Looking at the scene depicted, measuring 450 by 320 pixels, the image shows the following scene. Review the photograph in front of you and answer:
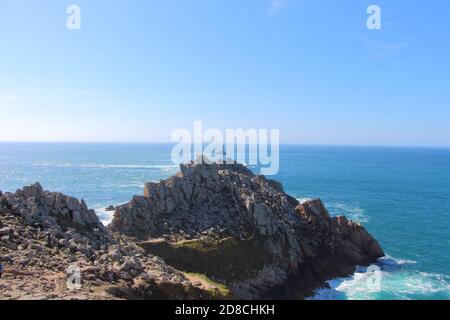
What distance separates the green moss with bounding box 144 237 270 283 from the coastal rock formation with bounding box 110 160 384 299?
0.12 metres

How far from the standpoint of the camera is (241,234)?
55.1 metres

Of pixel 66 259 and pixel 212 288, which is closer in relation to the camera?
pixel 66 259

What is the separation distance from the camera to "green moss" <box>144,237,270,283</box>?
4791 centimetres

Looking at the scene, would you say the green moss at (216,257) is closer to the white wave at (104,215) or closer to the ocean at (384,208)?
the ocean at (384,208)

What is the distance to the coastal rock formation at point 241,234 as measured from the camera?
162 ft

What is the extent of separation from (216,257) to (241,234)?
644 centimetres
